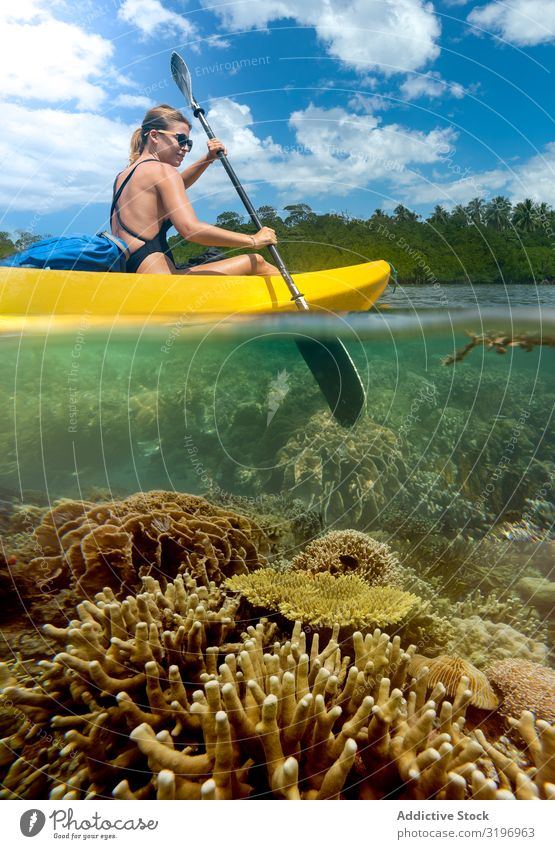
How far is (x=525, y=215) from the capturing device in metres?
5.17

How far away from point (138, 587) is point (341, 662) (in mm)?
1339

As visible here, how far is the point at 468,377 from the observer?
34.6 feet

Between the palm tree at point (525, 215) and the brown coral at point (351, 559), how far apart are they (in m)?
4.29

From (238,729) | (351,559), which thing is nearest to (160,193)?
(351,559)

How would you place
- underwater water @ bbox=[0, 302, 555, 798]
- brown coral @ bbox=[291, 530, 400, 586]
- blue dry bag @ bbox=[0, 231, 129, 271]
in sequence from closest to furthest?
brown coral @ bbox=[291, 530, 400, 586] → blue dry bag @ bbox=[0, 231, 129, 271] → underwater water @ bbox=[0, 302, 555, 798]

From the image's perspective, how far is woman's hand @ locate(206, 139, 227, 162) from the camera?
11.2 feet

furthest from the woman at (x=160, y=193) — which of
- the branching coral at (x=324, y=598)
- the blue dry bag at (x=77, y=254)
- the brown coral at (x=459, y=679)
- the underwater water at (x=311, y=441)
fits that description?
the brown coral at (x=459, y=679)

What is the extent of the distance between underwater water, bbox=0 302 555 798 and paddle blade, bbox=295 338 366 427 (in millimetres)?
202

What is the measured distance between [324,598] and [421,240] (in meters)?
5.11

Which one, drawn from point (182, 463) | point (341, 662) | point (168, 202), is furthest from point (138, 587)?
point (182, 463)

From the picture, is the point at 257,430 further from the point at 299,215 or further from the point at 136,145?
the point at 136,145

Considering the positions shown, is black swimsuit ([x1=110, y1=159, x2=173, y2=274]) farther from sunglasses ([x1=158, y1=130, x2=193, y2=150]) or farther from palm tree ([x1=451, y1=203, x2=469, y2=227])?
palm tree ([x1=451, y1=203, x2=469, y2=227])

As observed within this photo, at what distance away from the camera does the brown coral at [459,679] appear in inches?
73.0

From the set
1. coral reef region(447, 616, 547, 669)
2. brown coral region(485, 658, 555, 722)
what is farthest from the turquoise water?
brown coral region(485, 658, 555, 722)
